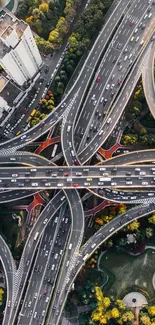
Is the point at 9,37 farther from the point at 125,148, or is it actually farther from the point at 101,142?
the point at 125,148

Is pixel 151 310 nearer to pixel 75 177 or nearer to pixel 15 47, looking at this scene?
pixel 75 177

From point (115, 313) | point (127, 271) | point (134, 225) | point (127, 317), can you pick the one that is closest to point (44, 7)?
point (134, 225)

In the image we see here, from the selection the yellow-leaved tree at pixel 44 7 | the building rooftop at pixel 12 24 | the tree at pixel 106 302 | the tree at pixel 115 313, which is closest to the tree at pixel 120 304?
the tree at pixel 115 313

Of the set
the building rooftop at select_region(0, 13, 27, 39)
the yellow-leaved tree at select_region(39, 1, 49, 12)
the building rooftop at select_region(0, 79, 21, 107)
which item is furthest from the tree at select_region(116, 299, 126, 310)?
the yellow-leaved tree at select_region(39, 1, 49, 12)

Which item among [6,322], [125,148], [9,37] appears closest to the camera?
[9,37]

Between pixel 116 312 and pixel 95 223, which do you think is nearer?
pixel 116 312

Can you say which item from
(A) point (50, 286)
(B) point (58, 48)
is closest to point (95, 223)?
(A) point (50, 286)
